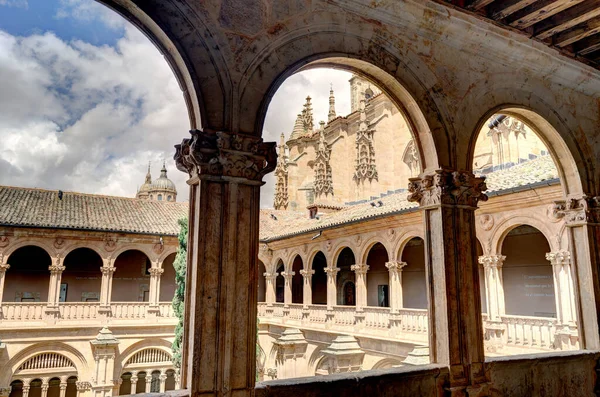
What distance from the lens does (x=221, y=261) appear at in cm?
368

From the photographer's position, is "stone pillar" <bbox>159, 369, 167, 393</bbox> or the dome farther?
the dome

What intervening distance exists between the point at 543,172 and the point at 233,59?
10474 millimetres

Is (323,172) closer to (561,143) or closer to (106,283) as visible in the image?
(106,283)

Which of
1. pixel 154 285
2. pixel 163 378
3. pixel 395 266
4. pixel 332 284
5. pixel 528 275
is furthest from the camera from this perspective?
pixel 154 285

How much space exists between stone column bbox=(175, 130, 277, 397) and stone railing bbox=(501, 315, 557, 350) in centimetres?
938

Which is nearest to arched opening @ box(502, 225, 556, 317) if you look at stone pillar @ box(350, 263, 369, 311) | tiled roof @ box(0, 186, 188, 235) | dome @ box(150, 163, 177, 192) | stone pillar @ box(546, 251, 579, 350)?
stone pillar @ box(546, 251, 579, 350)

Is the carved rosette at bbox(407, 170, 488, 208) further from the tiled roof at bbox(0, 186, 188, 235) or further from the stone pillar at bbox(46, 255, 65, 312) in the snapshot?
the stone pillar at bbox(46, 255, 65, 312)

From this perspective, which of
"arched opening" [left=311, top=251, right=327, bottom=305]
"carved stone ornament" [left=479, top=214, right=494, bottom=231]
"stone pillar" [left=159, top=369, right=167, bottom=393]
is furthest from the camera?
"arched opening" [left=311, top=251, right=327, bottom=305]

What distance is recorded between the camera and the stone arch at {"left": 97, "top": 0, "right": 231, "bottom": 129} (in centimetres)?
378

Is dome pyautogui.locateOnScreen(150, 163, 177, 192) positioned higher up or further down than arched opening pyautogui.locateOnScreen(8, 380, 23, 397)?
higher up

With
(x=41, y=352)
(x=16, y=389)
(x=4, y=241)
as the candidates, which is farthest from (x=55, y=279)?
(x=16, y=389)

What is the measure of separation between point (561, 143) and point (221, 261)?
4887mm

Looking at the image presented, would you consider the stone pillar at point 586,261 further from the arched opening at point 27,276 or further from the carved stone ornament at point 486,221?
the arched opening at point 27,276

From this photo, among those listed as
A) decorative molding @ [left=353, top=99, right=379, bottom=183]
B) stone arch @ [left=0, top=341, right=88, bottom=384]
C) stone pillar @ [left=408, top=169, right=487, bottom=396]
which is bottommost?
stone arch @ [left=0, top=341, right=88, bottom=384]
